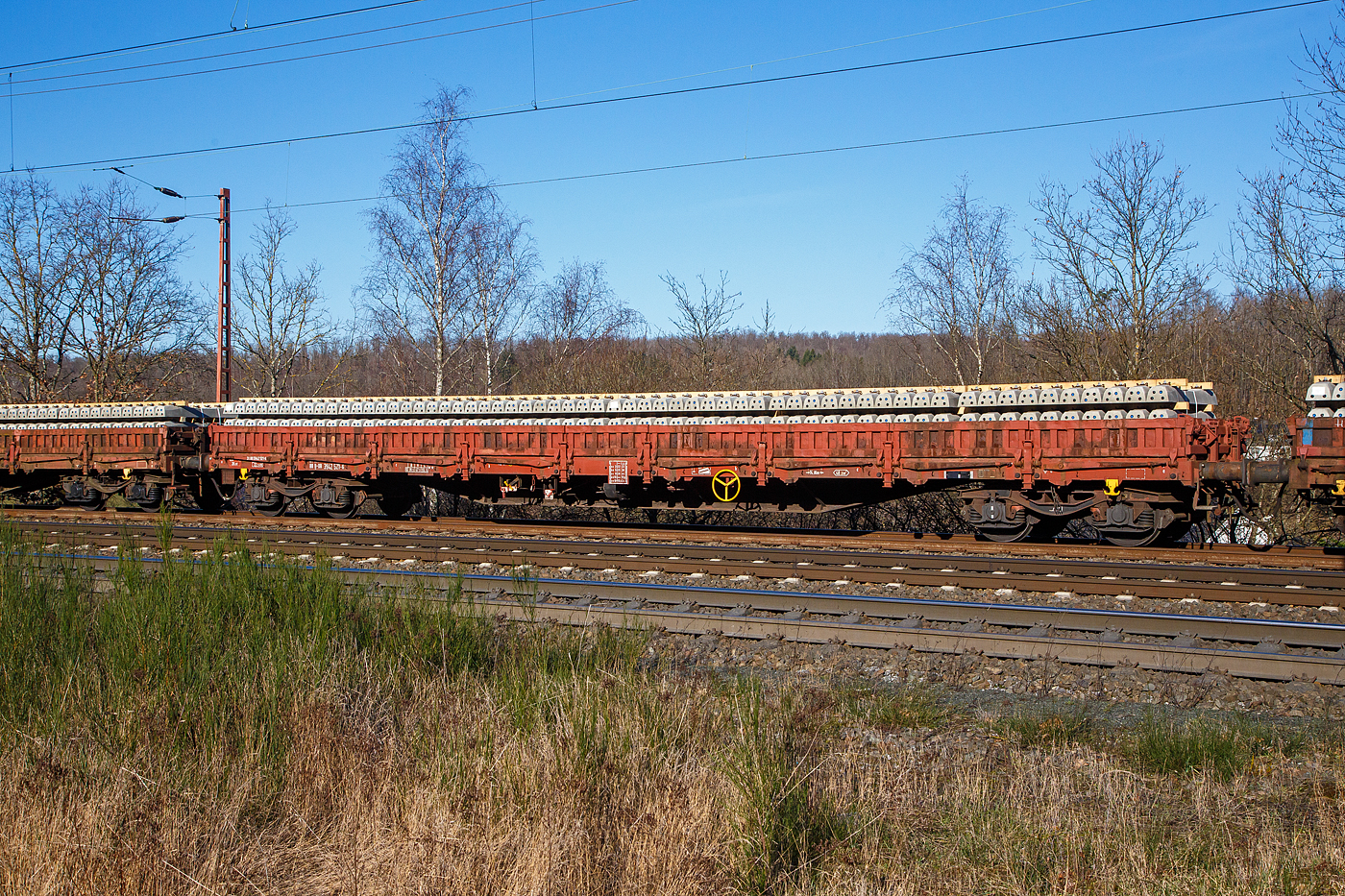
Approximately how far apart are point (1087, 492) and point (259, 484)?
16703mm

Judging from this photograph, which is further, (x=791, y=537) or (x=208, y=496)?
(x=208, y=496)

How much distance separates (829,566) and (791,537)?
3.41 meters

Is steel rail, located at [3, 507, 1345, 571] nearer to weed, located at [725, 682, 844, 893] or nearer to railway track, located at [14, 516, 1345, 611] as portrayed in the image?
railway track, located at [14, 516, 1345, 611]

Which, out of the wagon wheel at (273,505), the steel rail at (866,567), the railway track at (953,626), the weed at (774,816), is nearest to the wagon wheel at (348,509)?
the wagon wheel at (273,505)

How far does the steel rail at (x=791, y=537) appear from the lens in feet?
39.8

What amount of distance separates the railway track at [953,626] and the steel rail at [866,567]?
148 centimetres

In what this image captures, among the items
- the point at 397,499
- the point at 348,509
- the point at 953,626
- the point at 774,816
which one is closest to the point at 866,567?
the point at 953,626

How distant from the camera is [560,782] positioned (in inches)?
169

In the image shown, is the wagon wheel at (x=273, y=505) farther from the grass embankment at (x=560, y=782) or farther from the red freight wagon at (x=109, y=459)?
the grass embankment at (x=560, y=782)

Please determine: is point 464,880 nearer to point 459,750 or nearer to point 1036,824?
point 459,750

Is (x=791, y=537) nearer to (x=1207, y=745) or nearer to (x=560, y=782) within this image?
(x=1207, y=745)

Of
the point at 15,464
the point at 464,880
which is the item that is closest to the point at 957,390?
the point at 464,880

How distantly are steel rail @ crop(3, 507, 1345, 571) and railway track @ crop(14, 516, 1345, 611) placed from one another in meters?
0.65

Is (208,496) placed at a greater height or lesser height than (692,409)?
lesser
